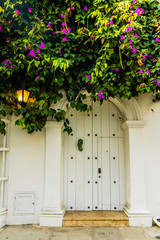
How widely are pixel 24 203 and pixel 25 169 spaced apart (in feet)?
2.18

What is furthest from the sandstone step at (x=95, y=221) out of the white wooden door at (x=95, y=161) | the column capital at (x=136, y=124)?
the column capital at (x=136, y=124)

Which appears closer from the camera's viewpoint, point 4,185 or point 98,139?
point 4,185

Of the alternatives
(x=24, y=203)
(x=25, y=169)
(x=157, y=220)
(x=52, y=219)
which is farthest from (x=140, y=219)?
(x=25, y=169)

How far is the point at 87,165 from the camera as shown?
4.89 meters

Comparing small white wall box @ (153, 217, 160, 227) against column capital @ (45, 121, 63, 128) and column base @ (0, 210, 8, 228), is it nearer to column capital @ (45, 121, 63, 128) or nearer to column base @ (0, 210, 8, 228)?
column capital @ (45, 121, 63, 128)

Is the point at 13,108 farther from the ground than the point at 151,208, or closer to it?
farther from the ground

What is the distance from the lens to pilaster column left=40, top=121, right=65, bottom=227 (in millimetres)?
4164

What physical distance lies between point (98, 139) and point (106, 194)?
121 cm

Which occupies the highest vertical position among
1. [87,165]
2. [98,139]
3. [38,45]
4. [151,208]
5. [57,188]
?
[38,45]

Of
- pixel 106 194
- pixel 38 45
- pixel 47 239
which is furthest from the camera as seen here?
pixel 106 194

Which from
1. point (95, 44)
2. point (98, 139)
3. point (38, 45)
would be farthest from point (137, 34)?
point (98, 139)

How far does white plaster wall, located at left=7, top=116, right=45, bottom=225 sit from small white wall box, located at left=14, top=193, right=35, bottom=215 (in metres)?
0.06

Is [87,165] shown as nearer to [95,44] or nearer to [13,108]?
[13,108]

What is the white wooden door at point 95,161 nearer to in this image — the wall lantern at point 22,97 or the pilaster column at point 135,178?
the pilaster column at point 135,178
